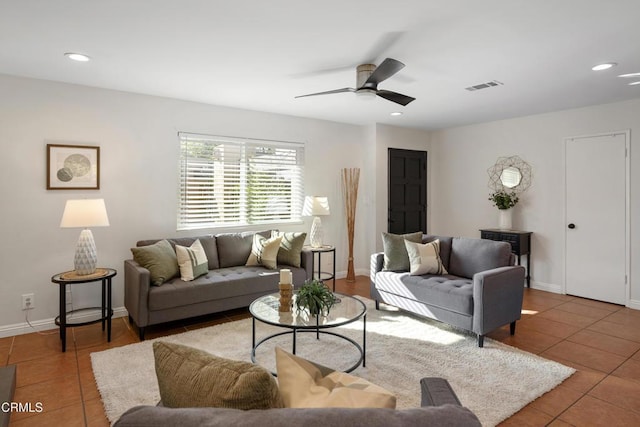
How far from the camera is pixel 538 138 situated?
5223 millimetres

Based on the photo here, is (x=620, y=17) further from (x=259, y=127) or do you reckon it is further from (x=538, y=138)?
(x=259, y=127)

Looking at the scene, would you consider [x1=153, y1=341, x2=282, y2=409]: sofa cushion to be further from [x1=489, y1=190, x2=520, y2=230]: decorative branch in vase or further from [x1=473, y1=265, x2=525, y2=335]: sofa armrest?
[x1=489, y1=190, x2=520, y2=230]: decorative branch in vase

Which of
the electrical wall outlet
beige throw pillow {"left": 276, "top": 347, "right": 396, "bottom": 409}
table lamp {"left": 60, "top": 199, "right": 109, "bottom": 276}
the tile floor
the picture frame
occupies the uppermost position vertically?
the picture frame

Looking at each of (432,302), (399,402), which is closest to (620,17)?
(432,302)

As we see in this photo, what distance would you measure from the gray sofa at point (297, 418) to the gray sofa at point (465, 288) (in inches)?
102

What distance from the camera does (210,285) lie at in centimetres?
371

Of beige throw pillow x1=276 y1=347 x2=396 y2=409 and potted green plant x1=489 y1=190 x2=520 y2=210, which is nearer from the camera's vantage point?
beige throw pillow x1=276 y1=347 x2=396 y2=409

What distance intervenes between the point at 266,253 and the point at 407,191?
3001 millimetres

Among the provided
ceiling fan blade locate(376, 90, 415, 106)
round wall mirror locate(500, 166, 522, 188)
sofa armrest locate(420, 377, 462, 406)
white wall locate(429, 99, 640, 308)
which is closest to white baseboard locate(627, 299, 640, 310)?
white wall locate(429, 99, 640, 308)

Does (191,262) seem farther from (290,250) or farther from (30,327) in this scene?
(30,327)

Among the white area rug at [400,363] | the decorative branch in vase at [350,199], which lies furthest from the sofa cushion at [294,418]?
the decorative branch in vase at [350,199]

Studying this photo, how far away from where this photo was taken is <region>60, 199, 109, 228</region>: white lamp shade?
3232 millimetres

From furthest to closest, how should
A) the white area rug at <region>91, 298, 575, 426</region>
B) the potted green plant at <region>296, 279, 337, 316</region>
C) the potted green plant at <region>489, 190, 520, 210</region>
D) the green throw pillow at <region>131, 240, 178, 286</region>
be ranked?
the potted green plant at <region>489, 190, 520, 210</region> → the green throw pillow at <region>131, 240, 178, 286</region> → the potted green plant at <region>296, 279, 337, 316</region> → the white area rug at <region>91, 298, 575, 426</region>

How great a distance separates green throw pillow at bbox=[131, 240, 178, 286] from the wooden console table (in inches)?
169
